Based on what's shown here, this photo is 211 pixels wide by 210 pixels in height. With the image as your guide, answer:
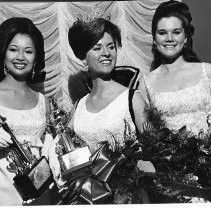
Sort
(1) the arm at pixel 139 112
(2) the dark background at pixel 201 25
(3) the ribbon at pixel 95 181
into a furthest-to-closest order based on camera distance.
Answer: (2) the dark background at pixel 201 25 < (1) the arm at pixel 139 112 < (3) the ribbon at pixel 95 181

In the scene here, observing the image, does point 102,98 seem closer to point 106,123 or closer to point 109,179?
point 106,123

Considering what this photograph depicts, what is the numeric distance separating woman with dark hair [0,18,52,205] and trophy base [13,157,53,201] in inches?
3.5

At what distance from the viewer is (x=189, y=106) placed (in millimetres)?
2354

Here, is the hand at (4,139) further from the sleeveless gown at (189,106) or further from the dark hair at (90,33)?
the sleeveless gown at (189,106)

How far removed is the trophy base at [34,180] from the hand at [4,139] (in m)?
0.18

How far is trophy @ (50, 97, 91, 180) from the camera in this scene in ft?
7.05

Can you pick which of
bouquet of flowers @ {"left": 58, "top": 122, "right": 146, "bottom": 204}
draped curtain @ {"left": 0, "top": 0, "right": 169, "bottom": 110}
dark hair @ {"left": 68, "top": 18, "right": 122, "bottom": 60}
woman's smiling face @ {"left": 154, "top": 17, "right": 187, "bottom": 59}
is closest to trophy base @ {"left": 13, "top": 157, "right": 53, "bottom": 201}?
bouquet of flowers @ {"left": 58, "top": 122, "right": 146, "bottom": 204}

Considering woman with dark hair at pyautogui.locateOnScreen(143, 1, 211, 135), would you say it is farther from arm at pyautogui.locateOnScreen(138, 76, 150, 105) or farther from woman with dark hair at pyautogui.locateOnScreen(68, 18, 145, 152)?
woman with dark hair at pyautogui.locateOnScreen(68, 18, 145, 152)

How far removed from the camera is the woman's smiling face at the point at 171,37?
2.37 meters

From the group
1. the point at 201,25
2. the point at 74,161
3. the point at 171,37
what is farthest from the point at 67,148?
the point at 201,25

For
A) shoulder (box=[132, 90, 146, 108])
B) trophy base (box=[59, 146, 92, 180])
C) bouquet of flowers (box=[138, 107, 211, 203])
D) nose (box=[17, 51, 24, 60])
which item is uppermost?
nose (box=[17, 51, 24, 60])

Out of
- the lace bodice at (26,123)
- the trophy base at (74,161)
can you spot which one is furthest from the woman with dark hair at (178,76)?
the lace bodice at (26,123)
